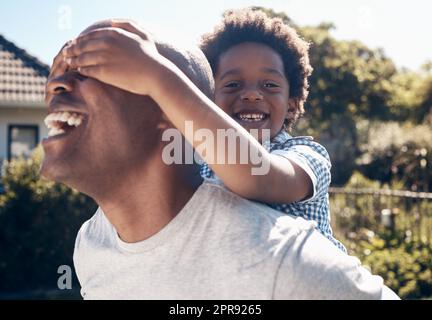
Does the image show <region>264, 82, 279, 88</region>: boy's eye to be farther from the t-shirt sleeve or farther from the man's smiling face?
the t-shirt sleeve

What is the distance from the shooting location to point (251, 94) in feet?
8.60

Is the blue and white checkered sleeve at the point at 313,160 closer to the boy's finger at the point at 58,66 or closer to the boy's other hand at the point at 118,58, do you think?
the boy's other hand at the point at 118,58

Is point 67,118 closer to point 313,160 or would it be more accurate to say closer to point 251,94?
point 313,160

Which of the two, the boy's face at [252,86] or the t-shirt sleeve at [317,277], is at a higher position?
the boy's face at [252,86]

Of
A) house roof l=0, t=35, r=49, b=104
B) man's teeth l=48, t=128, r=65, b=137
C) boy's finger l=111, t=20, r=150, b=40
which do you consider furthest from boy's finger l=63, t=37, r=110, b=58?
house roof l=0, t=35, r=49, b=104

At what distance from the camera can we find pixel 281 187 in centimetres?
187

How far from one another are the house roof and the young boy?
37.0ft

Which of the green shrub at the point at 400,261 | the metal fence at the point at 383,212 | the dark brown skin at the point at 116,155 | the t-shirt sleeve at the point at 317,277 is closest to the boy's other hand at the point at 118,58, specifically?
the dark brown skin at the point at 116,155

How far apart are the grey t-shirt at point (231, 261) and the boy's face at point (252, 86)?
883 mm

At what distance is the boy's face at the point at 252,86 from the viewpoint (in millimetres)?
2648

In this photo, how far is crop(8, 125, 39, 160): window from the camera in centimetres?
1409

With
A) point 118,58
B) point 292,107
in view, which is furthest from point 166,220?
point 292,107

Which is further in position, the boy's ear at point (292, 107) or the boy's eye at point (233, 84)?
the boy's ear at point (292, 107)

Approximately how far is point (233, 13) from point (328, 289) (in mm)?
1749
